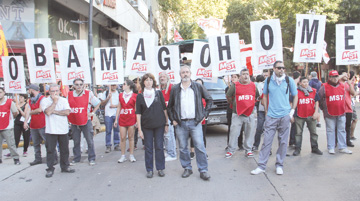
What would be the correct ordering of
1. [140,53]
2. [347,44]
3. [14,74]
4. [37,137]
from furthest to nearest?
1. [140,53]
2. [14,74]
3. [347,44]
4. [37,137]

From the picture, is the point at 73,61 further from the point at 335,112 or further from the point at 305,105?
the point at 335,112

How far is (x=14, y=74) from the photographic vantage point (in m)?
7.86

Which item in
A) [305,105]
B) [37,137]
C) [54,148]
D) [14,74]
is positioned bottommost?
[54,148]

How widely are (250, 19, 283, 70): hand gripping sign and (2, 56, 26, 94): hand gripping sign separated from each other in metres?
5.37

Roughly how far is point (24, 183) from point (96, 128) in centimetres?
362

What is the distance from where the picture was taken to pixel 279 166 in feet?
19.5

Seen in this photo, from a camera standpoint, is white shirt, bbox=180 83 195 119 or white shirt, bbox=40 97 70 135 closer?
white shirt, bbox=180 83 195 119

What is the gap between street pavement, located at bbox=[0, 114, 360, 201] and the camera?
4906 millimetres

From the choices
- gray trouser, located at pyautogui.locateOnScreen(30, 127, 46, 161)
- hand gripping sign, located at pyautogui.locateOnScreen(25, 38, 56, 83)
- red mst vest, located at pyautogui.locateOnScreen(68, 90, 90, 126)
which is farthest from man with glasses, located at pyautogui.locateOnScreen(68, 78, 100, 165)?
hand gripping sign, located at pyautogui.locateOnScreen(25, 38, 56, 83)

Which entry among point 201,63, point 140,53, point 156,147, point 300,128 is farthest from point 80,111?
point 300,128

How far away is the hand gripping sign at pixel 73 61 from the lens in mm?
7801

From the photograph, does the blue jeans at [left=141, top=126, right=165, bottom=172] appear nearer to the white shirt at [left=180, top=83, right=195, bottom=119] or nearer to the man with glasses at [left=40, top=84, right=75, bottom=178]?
the white shirt at [left=180, top=83, right=195, bottom=119]

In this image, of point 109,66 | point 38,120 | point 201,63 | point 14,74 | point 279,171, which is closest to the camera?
point 279,171

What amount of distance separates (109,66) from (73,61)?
96 cm
